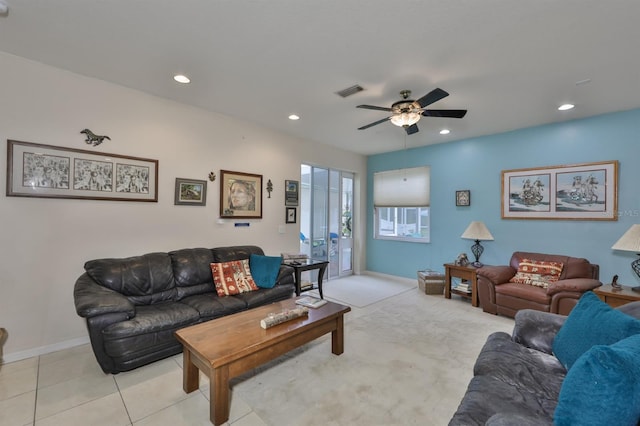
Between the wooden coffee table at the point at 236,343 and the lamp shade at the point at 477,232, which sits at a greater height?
the lamp shade at the point at 477,232

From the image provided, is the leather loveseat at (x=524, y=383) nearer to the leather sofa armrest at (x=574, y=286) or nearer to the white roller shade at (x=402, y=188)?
the leather sofa armrest at (x=574, y=286)

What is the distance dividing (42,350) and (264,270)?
226 centimetres

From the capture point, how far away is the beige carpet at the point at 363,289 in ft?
15.0

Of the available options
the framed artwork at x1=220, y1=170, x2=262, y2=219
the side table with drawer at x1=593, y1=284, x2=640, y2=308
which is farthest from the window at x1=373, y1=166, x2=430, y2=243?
the framed artwork at x1=220, y1=170, x2=262, y2=219

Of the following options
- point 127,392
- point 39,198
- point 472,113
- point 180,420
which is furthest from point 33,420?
point 472,113

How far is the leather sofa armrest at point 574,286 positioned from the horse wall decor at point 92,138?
546 centimetres

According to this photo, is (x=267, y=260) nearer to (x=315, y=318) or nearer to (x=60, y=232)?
(x=315, y=318)

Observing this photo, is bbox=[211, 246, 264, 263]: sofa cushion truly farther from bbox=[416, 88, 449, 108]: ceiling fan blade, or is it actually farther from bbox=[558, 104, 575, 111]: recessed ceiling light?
bbox=[558, 104, 575, 111]: recessed ceiling light

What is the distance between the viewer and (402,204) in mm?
5875

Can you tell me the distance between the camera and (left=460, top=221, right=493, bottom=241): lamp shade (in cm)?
450

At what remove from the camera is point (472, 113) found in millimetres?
3795

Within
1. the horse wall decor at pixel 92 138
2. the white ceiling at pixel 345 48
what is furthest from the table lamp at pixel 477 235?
the horse wall decor at pixel 92 138

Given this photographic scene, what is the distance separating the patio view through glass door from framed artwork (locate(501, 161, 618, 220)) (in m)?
3.00

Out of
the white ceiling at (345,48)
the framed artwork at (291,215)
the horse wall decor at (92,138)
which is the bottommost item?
the framed artwork at (291,215)
